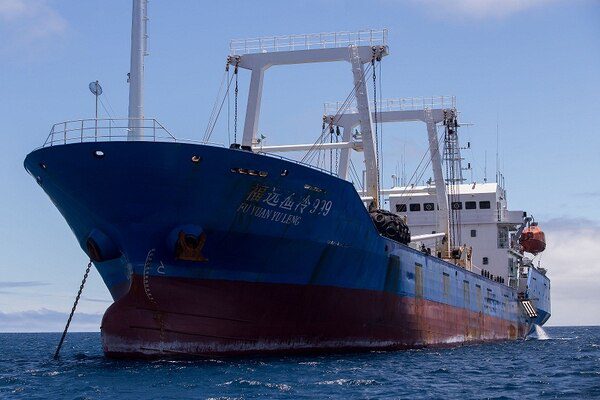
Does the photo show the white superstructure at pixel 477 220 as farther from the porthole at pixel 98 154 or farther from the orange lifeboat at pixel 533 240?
the porthole at pixel 98 154

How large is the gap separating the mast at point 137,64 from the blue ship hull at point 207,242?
2.34 metres

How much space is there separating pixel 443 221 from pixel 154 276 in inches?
810

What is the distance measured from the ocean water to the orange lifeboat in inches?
1024

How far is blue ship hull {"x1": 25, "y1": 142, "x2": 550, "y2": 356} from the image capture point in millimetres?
22750

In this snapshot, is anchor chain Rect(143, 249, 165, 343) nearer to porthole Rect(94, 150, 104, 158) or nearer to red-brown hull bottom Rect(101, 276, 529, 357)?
red-brown hull bottom Rect(101, 276, 529, 357)

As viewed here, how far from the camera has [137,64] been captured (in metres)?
25.6

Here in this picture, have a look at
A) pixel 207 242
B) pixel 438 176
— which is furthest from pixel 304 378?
pixel 438 176

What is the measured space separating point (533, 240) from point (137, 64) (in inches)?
1257

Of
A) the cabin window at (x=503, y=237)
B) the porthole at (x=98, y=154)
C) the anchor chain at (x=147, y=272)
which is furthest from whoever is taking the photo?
the cabin window at (x=503, y=237)

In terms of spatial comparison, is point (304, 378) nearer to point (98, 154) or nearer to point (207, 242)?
point (207, 242)

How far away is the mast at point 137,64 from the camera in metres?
25.1

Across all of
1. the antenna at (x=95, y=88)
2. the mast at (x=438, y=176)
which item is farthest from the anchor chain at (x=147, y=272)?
the mast at (x=438, y=176)

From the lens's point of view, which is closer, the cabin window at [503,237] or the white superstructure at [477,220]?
the white superstructure at [477,220]

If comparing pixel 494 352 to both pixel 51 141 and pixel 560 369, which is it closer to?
pixel 560 369
